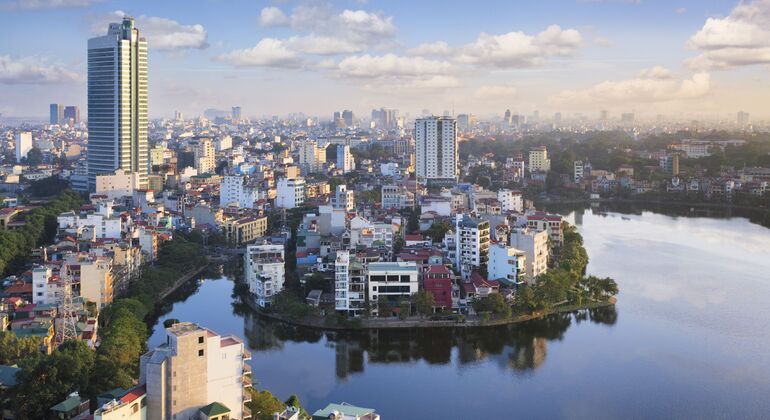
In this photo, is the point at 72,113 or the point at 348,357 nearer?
the point at 348,357

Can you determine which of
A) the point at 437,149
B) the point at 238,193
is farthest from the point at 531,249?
the point at 437,149

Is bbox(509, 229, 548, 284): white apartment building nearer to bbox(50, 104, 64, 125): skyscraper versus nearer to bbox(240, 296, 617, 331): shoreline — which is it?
bbox(240, 296, 617, 331): shoreline

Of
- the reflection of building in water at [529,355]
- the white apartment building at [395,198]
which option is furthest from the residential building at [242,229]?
the reflection of building in water at [529,355]

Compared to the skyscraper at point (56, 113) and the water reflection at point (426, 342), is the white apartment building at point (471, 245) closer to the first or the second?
the water reflection at point (426, 342)

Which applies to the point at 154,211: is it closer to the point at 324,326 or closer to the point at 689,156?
the point at 324,326

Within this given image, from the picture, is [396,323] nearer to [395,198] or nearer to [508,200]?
[508,200]
